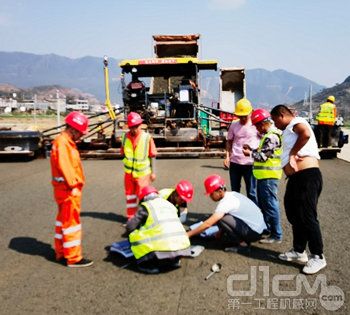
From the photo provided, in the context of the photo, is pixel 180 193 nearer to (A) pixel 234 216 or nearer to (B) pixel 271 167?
(A) pixel 234 216

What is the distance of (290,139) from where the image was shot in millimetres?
3707

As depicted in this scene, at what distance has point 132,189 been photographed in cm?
520

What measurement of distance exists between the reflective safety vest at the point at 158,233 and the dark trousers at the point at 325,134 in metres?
9.31

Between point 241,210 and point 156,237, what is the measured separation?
108 centimetres

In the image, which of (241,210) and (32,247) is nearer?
(241,210)

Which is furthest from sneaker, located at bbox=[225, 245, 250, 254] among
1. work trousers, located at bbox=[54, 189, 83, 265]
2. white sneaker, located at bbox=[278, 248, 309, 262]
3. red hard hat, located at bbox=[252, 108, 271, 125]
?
work trousers, located at bbox=[54, 189, 83, 265]

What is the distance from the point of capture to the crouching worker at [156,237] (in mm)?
3553

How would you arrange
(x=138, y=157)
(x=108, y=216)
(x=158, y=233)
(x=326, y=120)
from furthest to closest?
1. (x=326, y=120)
2. (x=108, y=216)
3. (x=138, y=157)
4. (x=158, y=233)

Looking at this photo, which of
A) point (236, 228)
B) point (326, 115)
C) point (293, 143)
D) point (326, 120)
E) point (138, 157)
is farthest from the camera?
point (326, 120)

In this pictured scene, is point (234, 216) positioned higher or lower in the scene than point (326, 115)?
lower

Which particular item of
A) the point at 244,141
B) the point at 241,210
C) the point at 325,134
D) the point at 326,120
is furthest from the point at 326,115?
the point at 241,210

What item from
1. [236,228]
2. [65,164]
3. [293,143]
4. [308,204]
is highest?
[293,143]

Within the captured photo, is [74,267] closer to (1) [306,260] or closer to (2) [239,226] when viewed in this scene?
(2) [239,226]

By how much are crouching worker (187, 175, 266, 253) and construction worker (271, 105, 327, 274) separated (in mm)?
503
